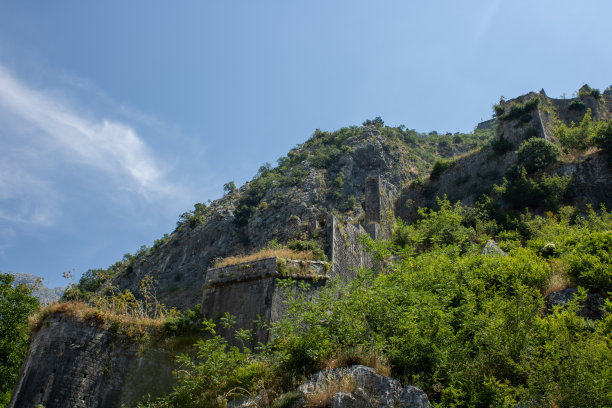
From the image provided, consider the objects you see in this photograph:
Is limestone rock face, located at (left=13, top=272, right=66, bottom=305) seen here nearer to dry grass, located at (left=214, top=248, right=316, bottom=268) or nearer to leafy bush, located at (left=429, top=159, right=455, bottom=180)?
dry grass, located at (left=214, top=248, right=316, bottom=268)

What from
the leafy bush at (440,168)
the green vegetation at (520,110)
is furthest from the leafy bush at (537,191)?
the leafy bush at (440,168)

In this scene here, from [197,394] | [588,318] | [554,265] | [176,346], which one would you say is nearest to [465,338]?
[588,318]

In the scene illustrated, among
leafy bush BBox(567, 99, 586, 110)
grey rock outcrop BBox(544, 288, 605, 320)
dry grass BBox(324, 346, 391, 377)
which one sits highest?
leafy bush BBox(567, 99, 586, 110)

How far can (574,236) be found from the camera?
508 inches

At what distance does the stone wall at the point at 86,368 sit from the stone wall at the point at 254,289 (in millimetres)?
1618

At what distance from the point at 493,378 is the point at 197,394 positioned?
4.89 metres

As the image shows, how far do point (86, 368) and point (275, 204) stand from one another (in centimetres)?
4141

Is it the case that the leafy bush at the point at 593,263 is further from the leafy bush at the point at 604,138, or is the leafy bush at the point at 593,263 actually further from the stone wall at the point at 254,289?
the leafy bush at the point at 604,138

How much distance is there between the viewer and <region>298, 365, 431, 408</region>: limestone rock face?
21.3ft

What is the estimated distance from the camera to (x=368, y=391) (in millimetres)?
6738

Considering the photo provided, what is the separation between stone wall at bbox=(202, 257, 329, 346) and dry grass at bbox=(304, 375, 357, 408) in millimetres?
3416

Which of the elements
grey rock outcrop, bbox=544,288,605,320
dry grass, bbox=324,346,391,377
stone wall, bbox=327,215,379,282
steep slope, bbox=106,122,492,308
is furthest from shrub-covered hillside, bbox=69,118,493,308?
dry grass, bbox=324,346,391,377

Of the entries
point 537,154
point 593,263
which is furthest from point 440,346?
point 537,154

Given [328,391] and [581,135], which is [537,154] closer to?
[581,135]
